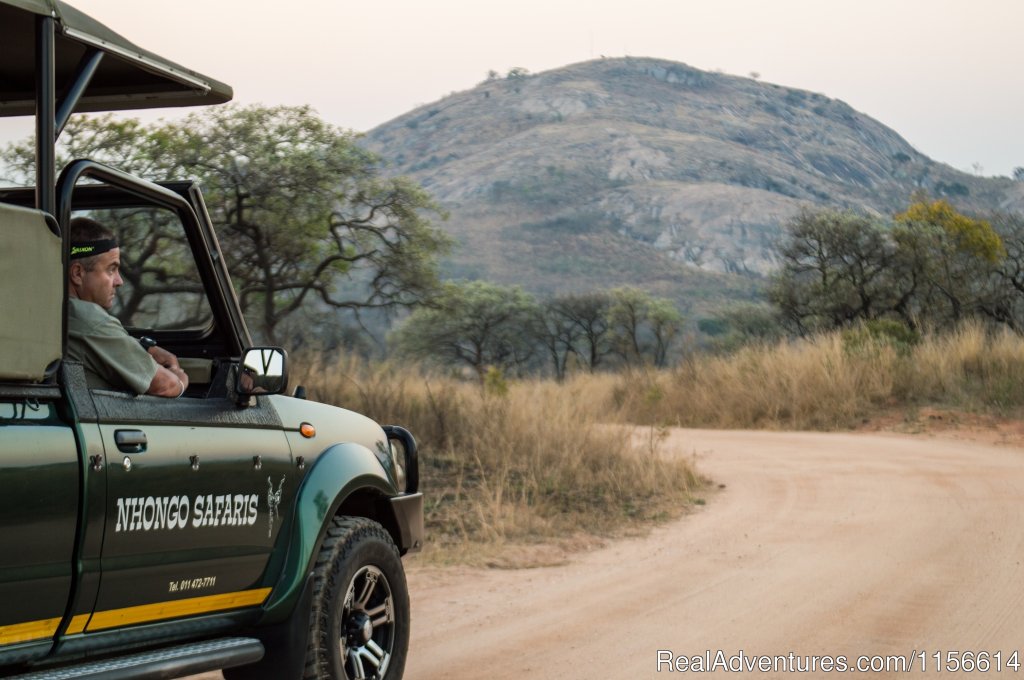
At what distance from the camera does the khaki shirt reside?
4004mm

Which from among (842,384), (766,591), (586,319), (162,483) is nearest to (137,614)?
(162,483)

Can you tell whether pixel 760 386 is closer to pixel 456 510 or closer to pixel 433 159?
pixel 456 510

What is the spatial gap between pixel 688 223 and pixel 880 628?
11666 centimetres

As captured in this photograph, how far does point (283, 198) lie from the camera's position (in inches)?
619

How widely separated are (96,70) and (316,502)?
1783 mm

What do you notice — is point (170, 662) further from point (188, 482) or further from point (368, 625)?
point (368, 625)

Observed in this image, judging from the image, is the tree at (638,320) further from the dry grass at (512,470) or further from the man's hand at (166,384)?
the man's hand at (166,384)

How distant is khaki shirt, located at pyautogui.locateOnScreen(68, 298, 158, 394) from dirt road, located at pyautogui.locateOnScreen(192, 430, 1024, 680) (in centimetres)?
245

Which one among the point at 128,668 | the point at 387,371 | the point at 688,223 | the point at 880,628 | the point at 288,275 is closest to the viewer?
the point at 128,668

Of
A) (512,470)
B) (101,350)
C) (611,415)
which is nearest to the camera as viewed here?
(101,350)

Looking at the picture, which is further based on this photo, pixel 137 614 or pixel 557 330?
pixel 557 330

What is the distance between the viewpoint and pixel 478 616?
Result: 732 cm

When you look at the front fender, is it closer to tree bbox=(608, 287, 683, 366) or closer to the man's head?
the man's head

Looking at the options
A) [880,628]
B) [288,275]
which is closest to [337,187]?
[288,275]
